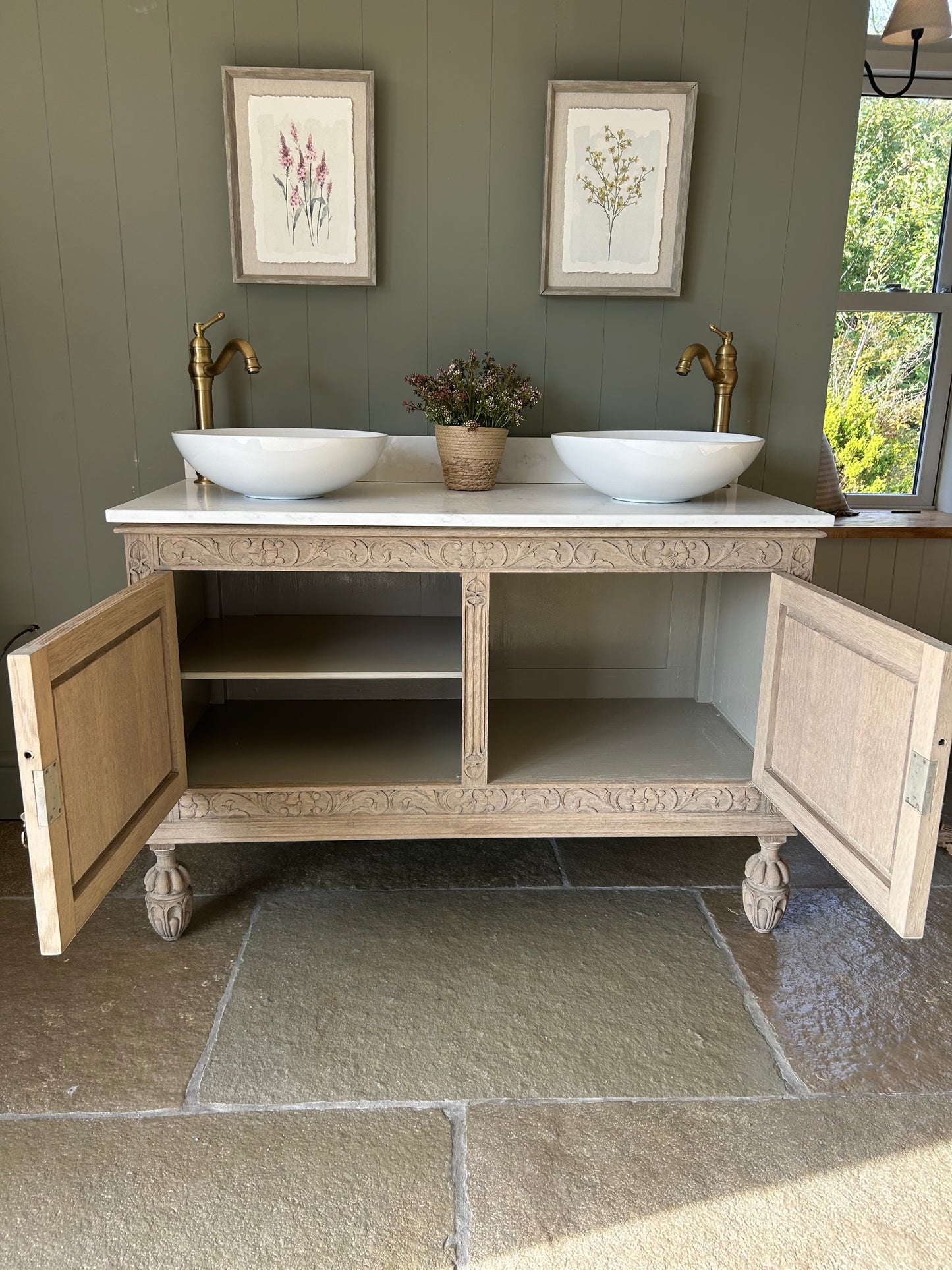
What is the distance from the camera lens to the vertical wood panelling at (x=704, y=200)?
6.60ft

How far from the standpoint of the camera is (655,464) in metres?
1.65

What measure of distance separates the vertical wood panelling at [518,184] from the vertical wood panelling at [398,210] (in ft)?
0.53

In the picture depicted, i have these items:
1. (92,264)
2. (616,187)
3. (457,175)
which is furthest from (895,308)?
(92,264)

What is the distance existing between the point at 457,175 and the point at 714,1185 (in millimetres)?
1999

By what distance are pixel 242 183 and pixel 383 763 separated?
4.29 feet

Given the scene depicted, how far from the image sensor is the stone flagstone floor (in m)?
1.20

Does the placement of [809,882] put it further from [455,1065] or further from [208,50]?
[208,50]

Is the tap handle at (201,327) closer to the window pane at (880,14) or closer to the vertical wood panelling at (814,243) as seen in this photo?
the vertical wood panelling at (814,243)

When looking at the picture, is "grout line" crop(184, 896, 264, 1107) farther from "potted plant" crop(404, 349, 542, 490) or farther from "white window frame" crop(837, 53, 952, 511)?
"white window frame" crop(837, 53, 952, 511)

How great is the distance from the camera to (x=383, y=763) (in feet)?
6.07

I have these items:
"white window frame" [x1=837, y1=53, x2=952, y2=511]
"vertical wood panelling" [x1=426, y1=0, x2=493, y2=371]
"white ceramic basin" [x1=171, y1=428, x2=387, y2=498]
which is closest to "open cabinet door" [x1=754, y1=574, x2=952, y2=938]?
"white ceramic basin" [x1=171, y1=428, x2=387, y2=498]

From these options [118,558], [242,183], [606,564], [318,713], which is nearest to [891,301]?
[606,564]

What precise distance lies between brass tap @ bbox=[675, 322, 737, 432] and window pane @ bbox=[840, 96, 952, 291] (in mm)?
1010

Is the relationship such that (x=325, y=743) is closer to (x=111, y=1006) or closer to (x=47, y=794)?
(x=111, y=1006)
